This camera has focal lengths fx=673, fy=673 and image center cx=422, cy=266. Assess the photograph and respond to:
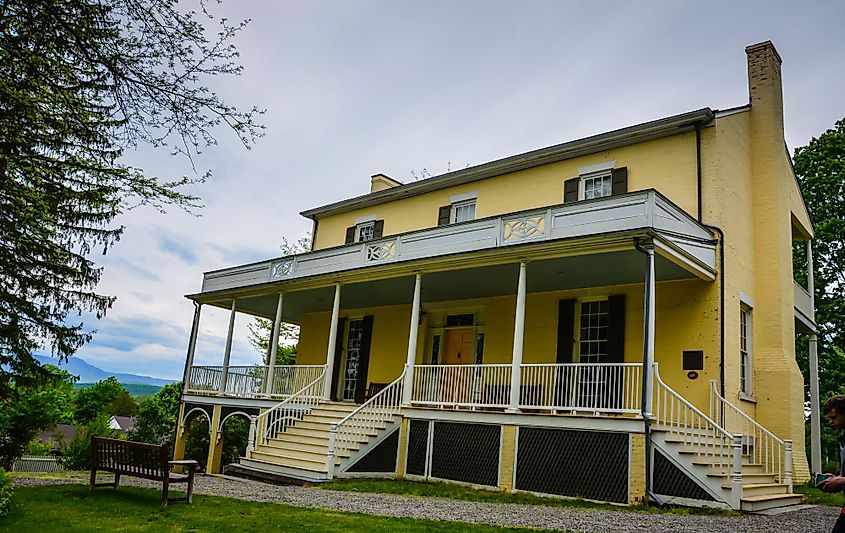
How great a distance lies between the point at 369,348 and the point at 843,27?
14.0 meters

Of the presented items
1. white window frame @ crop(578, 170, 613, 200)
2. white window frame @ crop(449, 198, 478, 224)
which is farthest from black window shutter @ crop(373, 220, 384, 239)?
white window frame @ crop(578, 170, 613, 200)

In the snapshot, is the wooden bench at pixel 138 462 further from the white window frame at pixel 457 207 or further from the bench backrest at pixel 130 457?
the white window frame at pixel 457 207

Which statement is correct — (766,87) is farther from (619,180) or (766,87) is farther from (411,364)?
(411,364)

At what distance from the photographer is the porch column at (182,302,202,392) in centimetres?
1992

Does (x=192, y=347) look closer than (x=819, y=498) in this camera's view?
No

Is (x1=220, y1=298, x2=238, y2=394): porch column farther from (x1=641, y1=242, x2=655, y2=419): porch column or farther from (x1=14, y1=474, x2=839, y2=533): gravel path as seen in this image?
(x1=641, y1=242, x2=655, y2=419): porch column

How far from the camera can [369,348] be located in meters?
20.0

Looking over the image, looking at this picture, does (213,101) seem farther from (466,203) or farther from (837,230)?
(837,230)

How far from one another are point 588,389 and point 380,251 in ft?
20.3

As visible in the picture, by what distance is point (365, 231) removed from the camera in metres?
21.5

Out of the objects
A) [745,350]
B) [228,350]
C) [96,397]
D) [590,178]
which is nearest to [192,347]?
[228,350]

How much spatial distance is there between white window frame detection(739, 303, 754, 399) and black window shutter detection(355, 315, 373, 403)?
10.1m

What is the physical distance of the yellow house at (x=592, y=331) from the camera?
11312mm

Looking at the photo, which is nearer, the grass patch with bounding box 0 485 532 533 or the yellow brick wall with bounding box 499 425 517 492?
the grass patch with bounding box 0 485 532 533
